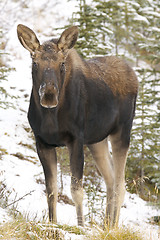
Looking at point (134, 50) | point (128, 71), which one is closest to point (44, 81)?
point (128, 71)

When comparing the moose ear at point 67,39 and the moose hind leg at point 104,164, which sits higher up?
the moose ear at point 67,39

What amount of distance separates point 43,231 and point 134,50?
64.1ft

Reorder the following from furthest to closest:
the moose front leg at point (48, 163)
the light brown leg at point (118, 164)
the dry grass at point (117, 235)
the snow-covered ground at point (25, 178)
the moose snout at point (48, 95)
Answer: the snow-covered ground at point (25, 178) → the light brown leg at point (118, 164) → the moose front leg at point (48, 163) → the moose snout at point (48, 95) → the dry grass at point (117, 235)

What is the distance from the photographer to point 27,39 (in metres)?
4.71

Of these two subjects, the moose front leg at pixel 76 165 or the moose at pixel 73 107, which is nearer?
the moose at pixel 73 107

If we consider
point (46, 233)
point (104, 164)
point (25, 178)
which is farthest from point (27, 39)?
point (25, 178)

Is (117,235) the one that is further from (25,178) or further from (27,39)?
(25,178)

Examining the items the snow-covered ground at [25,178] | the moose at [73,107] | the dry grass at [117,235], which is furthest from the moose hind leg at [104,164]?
the dry grass at [117,235]

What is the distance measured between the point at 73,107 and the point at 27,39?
1.08 m

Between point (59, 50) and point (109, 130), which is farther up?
point (59, 50)

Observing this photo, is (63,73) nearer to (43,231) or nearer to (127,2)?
(43,231)

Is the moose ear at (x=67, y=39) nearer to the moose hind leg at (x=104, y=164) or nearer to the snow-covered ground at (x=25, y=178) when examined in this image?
the snow-covered ground at (x=25, y=178)

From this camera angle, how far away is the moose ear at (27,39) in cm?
470

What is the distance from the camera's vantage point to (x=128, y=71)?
6.66 metres
